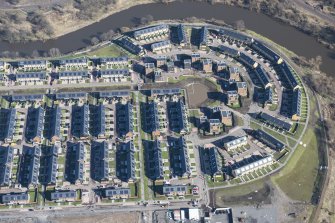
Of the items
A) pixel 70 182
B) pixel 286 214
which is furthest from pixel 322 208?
pixel 70 182

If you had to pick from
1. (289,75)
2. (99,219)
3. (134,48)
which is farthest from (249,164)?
(134,48)

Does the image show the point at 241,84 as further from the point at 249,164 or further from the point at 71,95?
the point at 71,95

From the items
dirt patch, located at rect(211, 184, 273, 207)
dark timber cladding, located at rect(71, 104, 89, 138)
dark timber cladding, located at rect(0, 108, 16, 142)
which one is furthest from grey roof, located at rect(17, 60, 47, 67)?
dirt patch, located at rect(211, 184, 273, 207)

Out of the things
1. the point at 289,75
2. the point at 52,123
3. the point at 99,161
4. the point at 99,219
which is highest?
the point at 289,75

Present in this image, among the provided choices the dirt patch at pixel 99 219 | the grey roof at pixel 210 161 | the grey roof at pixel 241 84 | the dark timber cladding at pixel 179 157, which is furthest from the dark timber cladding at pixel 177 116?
the dirt patch at pixel 99 219

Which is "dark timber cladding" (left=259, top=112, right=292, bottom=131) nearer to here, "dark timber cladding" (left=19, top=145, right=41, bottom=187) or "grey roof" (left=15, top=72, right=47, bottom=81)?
"dark timber cladding" (left=19, top=145, right=41, bottom=187)

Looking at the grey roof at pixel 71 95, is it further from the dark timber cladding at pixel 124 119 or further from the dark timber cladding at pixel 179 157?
the dark timber cladding at pixel 179 157
